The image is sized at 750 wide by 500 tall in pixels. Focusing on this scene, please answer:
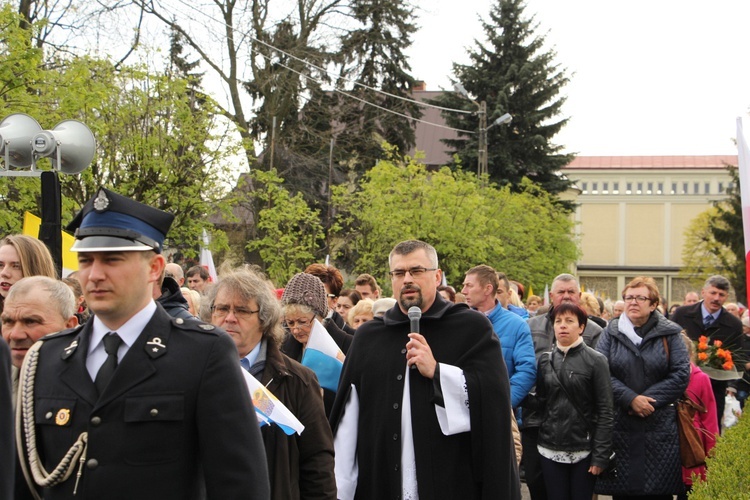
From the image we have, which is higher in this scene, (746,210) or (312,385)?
(746,210)

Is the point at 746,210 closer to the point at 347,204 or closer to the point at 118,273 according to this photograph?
the point at 118,273

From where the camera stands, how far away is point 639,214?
96312 millimetres

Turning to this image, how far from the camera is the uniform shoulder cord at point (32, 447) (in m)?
2.82

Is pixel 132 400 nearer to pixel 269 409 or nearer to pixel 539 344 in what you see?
pixel 269 409

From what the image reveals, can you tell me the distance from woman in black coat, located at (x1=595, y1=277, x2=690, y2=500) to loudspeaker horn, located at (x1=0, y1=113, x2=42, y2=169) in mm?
5344

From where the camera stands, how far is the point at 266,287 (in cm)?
482

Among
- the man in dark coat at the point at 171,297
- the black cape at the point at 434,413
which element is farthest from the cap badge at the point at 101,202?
the black cape at the point at 434,413

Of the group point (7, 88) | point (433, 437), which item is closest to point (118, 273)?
point (433, 437)

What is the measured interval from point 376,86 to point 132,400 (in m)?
37.1

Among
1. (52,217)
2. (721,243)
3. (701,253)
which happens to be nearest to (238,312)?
(52,217)

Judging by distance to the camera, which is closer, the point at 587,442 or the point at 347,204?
the point at 587,442

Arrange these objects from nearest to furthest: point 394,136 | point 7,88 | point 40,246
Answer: point 40,246, point 7,88, point 394,136

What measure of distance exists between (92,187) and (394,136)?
23.8m

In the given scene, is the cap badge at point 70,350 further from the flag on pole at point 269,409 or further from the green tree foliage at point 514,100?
the green tree foliage at point 514,100
